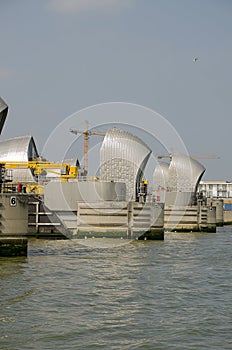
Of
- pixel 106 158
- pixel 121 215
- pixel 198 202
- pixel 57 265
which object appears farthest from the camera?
pixel 198 202

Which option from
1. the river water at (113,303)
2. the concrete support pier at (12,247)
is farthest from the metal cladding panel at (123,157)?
the concrete support pier at (12,247)

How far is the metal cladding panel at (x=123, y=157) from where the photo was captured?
208 ft

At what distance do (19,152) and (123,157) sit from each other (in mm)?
23527

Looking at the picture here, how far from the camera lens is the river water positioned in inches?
586

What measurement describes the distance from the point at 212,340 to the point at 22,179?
70.4 metres

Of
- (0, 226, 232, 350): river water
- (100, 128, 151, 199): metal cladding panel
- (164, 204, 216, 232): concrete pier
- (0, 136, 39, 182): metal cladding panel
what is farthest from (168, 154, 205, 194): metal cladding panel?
(0, 226, 232, 350): river water

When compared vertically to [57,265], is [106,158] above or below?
above

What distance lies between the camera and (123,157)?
209 ft

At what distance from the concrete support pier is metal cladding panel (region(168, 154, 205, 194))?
2365 inches

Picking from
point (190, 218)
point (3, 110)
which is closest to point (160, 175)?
point (190, 218)

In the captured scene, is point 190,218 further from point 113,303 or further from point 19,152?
point 113,303

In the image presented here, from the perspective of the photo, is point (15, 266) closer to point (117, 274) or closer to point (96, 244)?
point (117, 274)

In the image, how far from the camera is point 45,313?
1744cm

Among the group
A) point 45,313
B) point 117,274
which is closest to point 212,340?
point 45,313
